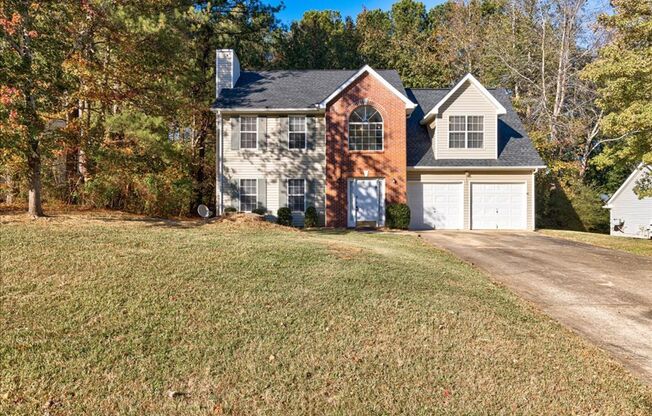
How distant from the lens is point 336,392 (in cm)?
388

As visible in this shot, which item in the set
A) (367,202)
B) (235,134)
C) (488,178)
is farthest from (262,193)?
(488,178)

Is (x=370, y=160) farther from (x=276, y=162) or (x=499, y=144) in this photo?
(x=499, y=144)

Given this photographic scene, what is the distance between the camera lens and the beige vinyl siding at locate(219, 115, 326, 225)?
1911 cm

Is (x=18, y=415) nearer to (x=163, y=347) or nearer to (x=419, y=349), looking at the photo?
(x=163, y=347)

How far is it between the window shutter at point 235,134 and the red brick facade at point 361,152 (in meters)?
4.38

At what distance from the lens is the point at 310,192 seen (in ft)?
62.6

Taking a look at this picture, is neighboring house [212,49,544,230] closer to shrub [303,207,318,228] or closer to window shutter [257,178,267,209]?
window shutter [257,178,267,209]

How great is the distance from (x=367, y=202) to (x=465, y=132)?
5940 millimetres

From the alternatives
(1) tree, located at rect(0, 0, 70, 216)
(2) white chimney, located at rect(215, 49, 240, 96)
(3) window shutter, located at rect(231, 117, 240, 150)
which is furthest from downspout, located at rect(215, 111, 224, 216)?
(1) tree, located at rect(0, 0, 70, 216)

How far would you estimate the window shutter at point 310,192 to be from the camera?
1906 cm

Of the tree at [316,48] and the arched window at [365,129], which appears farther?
the tree at [316,48]

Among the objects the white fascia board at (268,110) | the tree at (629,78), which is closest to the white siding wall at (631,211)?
the tree at (629,78)

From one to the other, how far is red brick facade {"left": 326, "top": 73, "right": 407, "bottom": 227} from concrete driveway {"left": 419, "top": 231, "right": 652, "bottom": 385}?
16.3 ft

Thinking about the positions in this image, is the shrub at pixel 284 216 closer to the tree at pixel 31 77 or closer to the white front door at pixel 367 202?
the white front door at pixel 367 202
